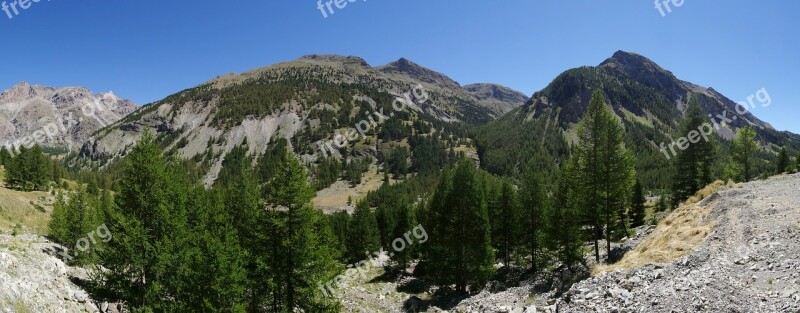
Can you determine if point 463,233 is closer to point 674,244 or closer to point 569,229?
point 569,229

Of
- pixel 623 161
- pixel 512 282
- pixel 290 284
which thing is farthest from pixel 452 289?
pixel 290 284

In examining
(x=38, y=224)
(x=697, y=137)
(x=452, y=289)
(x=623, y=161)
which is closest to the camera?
(x=623, y=161)

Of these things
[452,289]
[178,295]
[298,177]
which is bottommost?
[452,289]

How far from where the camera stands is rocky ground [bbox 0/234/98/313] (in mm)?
17641

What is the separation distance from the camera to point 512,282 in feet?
119

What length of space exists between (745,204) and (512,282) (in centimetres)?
1892

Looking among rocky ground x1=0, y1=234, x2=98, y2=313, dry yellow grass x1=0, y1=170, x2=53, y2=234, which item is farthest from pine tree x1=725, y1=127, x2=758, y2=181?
dry yellow grass x1=0, y1=170, x2=53, y2=234

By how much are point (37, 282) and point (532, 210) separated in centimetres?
3805

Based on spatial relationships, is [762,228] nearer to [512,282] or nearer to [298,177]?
[512,282]

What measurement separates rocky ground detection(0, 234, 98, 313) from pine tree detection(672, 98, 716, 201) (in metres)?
63.1

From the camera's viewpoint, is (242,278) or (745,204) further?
(745,204)

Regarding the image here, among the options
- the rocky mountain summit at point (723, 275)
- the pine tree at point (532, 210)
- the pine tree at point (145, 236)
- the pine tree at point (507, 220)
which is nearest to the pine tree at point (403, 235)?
the pine tree at point (507, 220)

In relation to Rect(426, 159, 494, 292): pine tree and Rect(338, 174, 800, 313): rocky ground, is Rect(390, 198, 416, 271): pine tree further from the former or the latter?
Rect(338, 174, 800, 313): rocky ground

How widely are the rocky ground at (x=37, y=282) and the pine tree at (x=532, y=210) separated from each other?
35380mm
